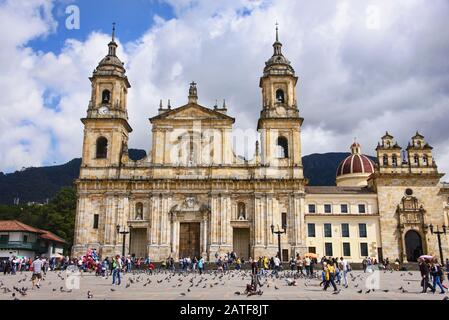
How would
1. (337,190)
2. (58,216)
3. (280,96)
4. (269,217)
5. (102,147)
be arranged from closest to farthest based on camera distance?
1. (269,217)
2. (102,147)
3. (280,96)
4. (337,190)
5. (58,216)

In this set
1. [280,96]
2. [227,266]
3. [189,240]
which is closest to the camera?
[227,266]

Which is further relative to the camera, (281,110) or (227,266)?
(281,110)

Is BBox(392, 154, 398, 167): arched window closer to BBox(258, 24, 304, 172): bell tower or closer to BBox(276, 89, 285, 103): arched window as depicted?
BBox(258, 24, 304, 172): bell tower

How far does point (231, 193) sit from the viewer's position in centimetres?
4912

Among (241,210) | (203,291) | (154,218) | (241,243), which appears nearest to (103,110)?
(154,218)

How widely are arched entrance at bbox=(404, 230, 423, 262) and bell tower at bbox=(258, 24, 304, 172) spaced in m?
14.7

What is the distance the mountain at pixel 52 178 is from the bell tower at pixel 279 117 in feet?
254

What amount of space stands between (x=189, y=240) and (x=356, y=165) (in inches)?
1229

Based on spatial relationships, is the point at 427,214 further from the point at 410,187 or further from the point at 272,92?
the point at 272,92

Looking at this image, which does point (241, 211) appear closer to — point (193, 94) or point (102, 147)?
point (193, 94)

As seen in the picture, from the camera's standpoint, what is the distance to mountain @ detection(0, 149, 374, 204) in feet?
478

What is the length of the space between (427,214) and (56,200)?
54203mm

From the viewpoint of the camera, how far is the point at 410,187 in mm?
51531
